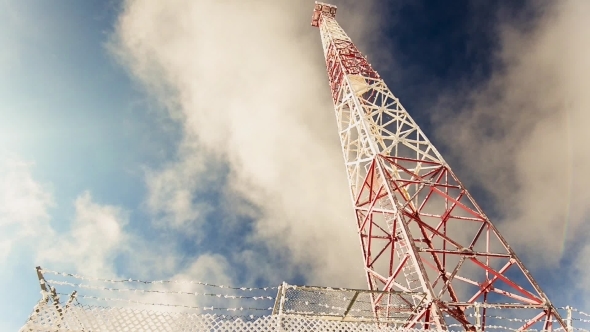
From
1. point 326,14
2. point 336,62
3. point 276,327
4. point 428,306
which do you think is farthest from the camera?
point 326,14

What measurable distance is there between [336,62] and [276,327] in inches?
653

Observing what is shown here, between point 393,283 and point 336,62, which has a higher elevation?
point 336,62

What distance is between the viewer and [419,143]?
14008 millimetres

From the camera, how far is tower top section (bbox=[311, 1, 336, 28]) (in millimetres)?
27094

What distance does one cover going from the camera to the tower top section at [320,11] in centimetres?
2709

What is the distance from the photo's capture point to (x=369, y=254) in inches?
497

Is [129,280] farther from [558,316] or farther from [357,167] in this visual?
[558,316]

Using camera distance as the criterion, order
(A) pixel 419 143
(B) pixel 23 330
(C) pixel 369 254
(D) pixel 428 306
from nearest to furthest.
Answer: (B) pixel 23 330 → (D) pixel 428 306 → (C) pixel 369 254 → (A) pixel 419 143

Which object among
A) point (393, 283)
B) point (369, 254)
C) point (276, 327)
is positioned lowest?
point (276, 327)

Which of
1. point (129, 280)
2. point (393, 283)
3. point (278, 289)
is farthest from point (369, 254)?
point (129, 280)

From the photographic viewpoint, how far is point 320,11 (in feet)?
89.2

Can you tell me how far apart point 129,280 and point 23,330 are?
194cm

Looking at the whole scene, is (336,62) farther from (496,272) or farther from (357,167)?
(496,272)

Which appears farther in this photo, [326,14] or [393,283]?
[326,14]
